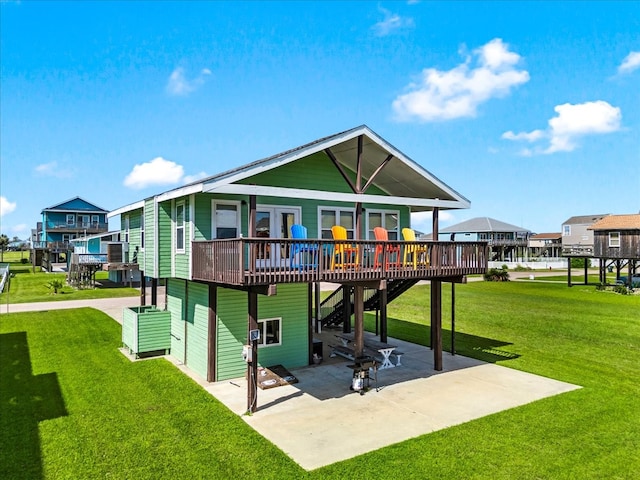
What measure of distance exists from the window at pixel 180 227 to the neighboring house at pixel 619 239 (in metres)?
36.9

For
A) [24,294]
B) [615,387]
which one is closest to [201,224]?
[615,387]

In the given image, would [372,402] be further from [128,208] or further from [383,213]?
[128,208]

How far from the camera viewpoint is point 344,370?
13500mm

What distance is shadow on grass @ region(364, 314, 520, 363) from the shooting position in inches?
616

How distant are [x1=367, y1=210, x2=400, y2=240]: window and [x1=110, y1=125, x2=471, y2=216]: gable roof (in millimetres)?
851

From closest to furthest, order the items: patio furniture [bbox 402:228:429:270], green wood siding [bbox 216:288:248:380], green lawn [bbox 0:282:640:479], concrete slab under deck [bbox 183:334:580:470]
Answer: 1. green lawn [bbox 0:282:640:479]
2. concrete slab under deck [bbox 183:334:580:470]
3. patio furniture [bbox 402:228:429:270]
4. green wood siding [bbox 216:288:248:380]

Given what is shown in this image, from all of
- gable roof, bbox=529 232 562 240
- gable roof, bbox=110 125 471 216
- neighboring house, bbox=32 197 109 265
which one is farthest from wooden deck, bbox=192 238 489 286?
gable roof, bbox=529 232 562 240

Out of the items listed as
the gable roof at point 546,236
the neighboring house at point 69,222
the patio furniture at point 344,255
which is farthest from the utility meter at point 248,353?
the gable roof at point 546,236

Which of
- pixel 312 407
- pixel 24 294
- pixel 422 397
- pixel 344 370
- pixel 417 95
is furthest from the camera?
pixel 24 294

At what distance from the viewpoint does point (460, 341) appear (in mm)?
18031

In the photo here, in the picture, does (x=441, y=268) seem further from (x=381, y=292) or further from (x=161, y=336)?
(x=161, y=336)

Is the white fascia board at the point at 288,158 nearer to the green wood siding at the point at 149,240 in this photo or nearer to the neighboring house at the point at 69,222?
the green wood siding at the point at 149,240

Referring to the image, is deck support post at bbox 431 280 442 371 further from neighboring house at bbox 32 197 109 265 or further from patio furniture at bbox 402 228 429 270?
neighboring house at bbox 32 197 109 265

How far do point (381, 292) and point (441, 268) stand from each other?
420 centimetres
